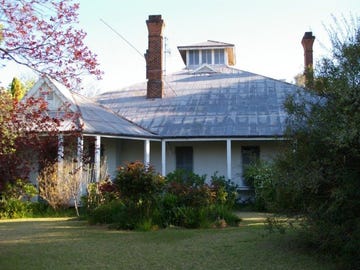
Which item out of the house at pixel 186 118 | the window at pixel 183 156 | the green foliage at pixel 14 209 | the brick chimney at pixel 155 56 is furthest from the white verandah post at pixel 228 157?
the green foliage at pixel 14 209

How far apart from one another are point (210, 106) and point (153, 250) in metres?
14.4

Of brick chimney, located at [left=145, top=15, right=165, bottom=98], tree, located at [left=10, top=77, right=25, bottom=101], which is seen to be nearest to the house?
brick chimney, located at [left=145, top=15, right=165, bottom=98]

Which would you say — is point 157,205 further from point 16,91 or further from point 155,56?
point 155,56

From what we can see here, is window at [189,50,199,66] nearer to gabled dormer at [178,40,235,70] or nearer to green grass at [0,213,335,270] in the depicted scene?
gabled dormer at [178,40,235,70]

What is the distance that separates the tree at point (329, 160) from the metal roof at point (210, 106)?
37.1 ft

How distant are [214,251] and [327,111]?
130 inches

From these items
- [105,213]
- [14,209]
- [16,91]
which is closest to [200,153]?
[14,209]

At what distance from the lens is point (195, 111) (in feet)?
75.3

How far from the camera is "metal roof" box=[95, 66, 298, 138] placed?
70.0 ft

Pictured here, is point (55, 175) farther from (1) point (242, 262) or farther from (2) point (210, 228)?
(1) point (242, 262)

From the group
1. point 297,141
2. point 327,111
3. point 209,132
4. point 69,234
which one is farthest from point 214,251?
point 209,132

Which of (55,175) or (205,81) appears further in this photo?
(205,81)

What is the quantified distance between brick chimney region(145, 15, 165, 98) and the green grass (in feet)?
42.6

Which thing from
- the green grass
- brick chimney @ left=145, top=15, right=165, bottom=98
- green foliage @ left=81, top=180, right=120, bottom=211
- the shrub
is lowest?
the green grass
